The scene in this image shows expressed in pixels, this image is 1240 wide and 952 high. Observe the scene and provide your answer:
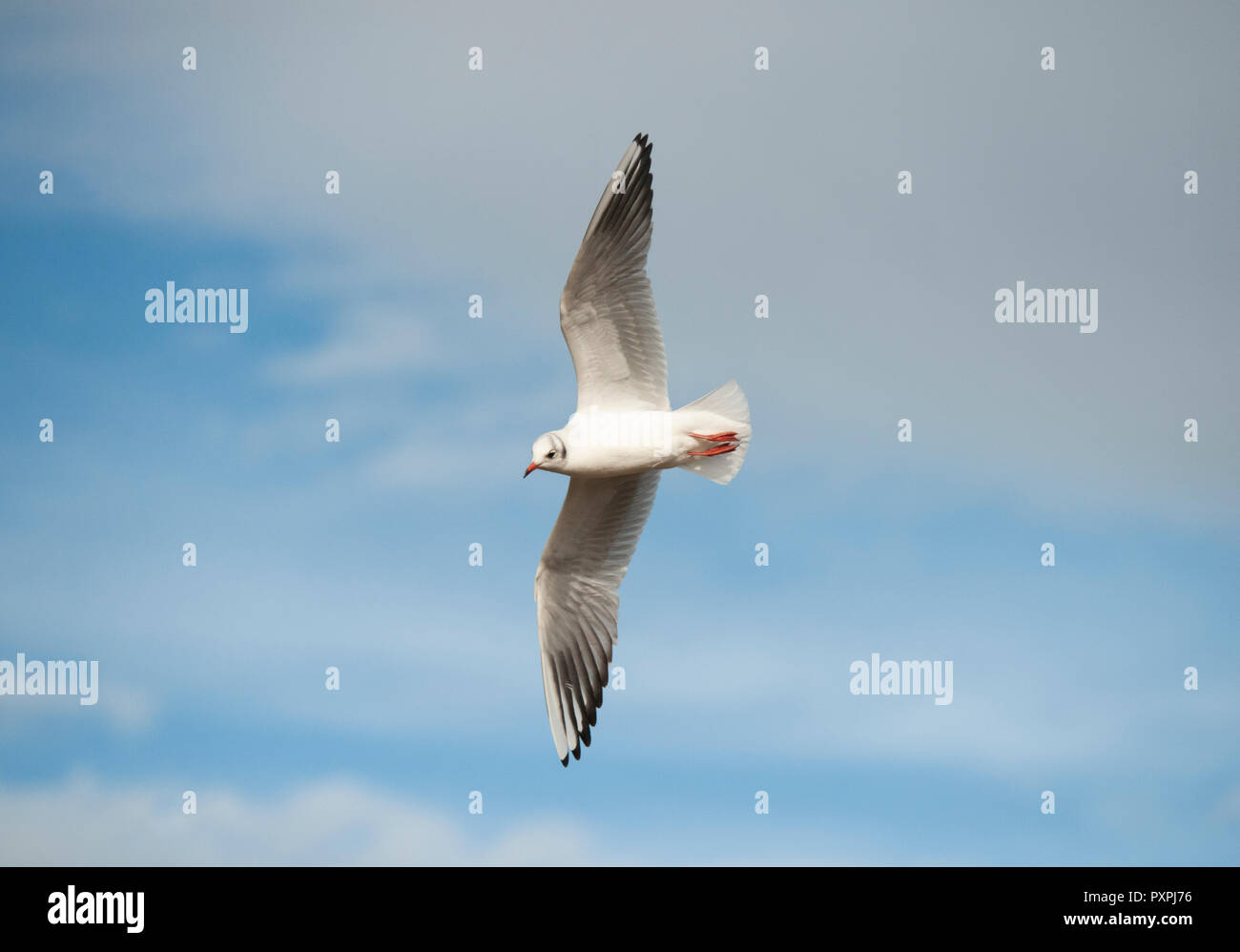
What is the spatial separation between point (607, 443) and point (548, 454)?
0.35 metres

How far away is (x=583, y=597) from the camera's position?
30.4ft

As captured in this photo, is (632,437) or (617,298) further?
(632,437)

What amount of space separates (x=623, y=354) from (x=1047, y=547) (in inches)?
182

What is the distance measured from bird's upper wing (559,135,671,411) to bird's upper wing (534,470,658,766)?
87cm

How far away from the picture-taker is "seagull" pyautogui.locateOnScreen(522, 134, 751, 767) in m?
8.19

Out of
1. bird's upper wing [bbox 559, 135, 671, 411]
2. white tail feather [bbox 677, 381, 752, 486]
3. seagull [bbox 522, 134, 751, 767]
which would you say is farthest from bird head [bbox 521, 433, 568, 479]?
white tail feather [bbox 677, 381, 752, 486]

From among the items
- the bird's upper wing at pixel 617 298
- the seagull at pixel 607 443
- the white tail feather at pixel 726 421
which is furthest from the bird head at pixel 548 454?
the white tail feather at pixel 726 421

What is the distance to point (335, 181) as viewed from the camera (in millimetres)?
11266

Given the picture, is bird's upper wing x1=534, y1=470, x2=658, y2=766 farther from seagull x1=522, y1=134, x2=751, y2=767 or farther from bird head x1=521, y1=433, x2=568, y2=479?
bird head x1=521, y1=433, x2=568, y2=479

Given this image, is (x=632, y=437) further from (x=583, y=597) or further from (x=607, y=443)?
(x=583, y=597)

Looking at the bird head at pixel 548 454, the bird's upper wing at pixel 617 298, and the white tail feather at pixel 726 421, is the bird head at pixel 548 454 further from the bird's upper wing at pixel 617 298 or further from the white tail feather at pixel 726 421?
the white tail feather at pixel 726 421

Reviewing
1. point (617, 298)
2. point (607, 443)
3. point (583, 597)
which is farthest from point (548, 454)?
point (583, 597)
